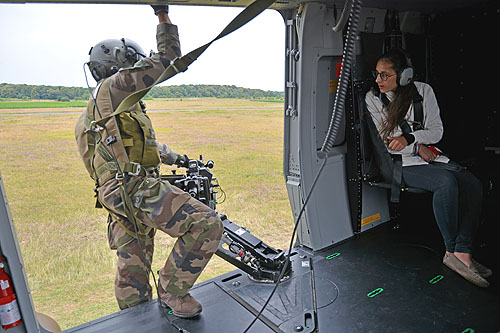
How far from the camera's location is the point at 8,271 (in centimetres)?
151

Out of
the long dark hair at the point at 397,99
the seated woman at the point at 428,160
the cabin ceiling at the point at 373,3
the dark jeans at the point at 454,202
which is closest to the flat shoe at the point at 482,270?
the seated woman at the point at 428,160

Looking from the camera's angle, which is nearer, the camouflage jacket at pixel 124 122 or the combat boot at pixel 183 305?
the camouflage jacket at pixel 124 122

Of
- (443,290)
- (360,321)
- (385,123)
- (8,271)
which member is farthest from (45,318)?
(385,123)

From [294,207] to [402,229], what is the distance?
1.24m

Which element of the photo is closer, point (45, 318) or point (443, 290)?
point (45, 318)

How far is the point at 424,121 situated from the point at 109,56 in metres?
2.56

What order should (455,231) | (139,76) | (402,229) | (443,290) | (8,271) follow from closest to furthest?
(8,271), (139,76), (443,290), (455,231), (402,229)

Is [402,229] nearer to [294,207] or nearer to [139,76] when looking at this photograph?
[294,207]

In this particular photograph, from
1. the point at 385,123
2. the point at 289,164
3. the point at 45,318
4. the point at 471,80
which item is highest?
the point at 471,80

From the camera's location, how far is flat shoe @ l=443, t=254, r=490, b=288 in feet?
8.78

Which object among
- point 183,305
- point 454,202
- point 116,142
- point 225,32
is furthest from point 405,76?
point 183,305

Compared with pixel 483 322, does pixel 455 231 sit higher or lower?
higher

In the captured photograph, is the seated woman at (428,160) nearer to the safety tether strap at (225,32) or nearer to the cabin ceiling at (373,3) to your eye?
the cabin ceiling at (373,3)

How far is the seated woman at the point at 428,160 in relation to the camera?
2.85 meters
